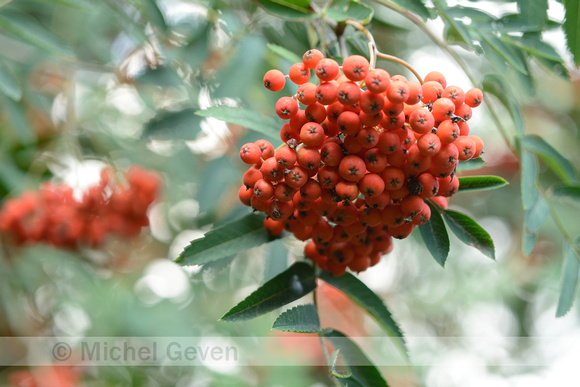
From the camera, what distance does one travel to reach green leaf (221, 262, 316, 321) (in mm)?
1425

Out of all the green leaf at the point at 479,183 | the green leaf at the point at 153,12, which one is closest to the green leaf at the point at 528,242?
the green leaf at the point at 479,183

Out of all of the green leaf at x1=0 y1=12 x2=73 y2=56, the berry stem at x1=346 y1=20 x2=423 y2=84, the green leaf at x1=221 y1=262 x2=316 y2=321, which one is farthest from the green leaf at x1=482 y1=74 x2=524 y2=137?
the green leaf at x1=0 y1=12 x2=73 y2=56

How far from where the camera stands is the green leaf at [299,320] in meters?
1.32

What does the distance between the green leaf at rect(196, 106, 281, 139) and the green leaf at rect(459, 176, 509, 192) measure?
23.0 inches

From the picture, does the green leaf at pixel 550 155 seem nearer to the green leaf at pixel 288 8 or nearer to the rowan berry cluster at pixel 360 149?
the rowan berry cluster at pixel 360 149

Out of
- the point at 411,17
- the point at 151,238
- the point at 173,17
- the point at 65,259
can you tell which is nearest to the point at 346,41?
the point at 411,17

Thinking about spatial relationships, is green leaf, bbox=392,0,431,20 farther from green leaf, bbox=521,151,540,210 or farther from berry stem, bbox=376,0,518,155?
green leaf, bbox=521,151,540,210

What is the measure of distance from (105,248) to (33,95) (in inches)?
40.1

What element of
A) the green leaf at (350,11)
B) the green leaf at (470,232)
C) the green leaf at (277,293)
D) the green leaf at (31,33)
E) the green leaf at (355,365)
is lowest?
the green leaf at (355,365)

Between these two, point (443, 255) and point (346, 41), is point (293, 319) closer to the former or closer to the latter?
point (443, 255)

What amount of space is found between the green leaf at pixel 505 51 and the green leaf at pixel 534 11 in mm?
104

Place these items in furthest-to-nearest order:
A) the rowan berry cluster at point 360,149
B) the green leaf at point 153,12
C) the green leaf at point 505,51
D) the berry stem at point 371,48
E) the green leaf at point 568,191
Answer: the green leaf at point 153,12 < the green leaf at point 568,191 < the green leaf at point 505,51 < the berry stem at point 371,48 < the rowan berry cluster at point 360,149

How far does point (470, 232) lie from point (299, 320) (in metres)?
0.56

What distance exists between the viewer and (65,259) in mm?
3188
